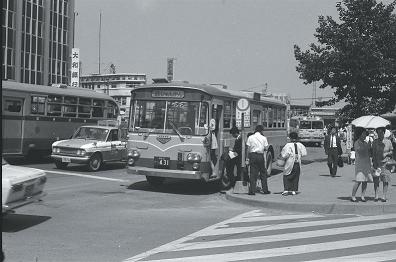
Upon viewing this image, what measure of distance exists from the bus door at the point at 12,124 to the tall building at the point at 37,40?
97.0ft

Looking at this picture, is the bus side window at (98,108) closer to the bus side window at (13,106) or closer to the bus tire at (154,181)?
the bus side window at (13,106)

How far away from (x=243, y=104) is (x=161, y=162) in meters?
2.80

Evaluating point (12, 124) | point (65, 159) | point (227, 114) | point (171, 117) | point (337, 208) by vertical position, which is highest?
point (227, 114)

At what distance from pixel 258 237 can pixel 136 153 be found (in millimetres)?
6389

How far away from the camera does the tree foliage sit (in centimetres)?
2409

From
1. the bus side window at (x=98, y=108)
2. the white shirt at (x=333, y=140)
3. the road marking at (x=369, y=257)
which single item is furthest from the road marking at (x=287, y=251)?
the bus side window at (x=98, y=108)

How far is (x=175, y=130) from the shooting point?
1388cm

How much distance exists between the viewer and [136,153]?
1430 cm

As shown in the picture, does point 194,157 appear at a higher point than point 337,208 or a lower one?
higher

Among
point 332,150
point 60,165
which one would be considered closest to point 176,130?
point 332,150

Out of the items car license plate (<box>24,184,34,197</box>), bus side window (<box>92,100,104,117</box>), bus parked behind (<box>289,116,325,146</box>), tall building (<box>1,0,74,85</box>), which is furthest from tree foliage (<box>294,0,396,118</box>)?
Result: tall building (<box>1,0,74,85</box>)

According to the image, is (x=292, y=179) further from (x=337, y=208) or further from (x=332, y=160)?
(x=332, y=160)

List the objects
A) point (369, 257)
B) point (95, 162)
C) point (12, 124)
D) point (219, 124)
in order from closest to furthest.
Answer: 1. point (369, 257)
2. point (219, 124)
3. point (95, 162)
4. point (12, 124)

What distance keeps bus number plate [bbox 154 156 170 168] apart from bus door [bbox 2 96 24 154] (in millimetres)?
8600
